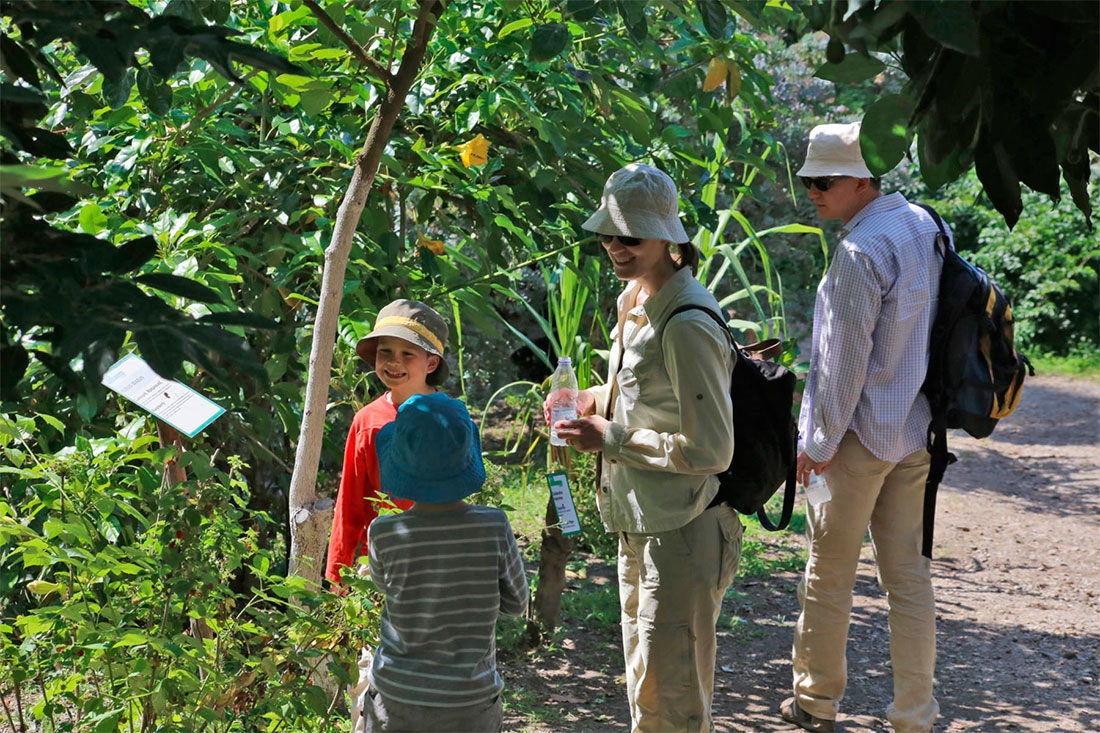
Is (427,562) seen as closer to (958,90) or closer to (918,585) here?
(958,90)

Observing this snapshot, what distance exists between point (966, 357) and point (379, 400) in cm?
168

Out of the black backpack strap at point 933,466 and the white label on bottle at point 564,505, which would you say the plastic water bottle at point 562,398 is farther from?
the black backpack strap at point 933,466

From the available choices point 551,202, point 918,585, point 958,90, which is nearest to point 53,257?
point 958,90

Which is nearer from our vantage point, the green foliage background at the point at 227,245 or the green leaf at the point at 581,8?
the green foliage background at the point at 227,245

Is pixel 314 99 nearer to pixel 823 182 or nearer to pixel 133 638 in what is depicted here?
pixel 133 638

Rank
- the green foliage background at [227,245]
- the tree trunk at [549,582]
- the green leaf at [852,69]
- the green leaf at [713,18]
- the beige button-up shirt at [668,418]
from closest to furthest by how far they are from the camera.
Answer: the green foliage background at [227,245]
the green leaf at [852,69]
the green leaf at [713,18]
the beige button-up shirt at [668,418]
the tree trunk at [549,582]

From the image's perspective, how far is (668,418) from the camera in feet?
8.56

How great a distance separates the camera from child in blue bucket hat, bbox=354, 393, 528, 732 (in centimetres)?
208

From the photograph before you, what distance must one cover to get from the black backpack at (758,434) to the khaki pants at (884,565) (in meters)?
0.51

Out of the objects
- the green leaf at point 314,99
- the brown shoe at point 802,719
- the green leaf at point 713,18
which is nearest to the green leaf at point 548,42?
the green leaf at point 713,18

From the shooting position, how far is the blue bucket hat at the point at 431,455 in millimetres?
2111

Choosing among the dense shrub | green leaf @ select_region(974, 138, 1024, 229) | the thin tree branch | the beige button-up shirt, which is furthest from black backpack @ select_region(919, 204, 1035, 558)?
the dense shrub

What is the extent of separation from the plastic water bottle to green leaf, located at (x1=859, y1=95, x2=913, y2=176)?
1.47 m

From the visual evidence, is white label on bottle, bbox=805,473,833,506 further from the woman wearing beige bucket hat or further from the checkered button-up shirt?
the woman wearing beige bucket hat
